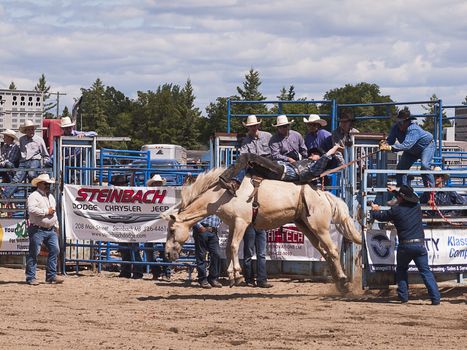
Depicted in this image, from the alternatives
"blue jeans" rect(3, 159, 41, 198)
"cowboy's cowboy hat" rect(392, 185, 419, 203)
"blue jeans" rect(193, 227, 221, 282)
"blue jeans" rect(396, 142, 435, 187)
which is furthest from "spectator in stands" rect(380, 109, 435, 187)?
"blue jeans" rect(3, 159, 41, 198)

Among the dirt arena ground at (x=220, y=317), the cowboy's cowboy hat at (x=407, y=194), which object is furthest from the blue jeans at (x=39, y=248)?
the cowboy's cowboy hat at (x=407, y=194)

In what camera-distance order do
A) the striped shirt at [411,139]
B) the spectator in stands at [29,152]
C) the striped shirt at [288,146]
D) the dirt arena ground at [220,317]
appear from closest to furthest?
the dirt arena ground at [220,317] < the striped shirt at [411,139] < the striped shirt at [288,146] < the spectator in stands at [29,152]

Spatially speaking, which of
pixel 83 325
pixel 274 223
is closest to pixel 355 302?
pixel 274 223

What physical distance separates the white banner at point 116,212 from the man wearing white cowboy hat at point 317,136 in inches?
95.7

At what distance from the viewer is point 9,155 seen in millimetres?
17719

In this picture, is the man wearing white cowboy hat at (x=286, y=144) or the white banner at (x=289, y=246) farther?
the white banner at (x=289, y=246)

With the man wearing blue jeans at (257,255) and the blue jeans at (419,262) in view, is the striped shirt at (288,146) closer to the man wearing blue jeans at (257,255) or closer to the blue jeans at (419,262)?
the man wearing blue jeans at (257,255)

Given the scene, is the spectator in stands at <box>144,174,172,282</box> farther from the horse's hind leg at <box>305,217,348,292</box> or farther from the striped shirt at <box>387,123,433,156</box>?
the striped shirt at <box>387,123,433,156</box>

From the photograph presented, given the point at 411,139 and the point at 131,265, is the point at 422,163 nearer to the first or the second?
the point at 411,139

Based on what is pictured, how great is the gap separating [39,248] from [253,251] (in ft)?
11.3

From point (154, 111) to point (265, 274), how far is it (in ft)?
219

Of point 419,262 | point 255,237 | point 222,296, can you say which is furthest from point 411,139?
point 222,296

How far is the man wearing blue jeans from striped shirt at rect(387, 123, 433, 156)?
2546 mm

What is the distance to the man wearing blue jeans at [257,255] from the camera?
15.1 meters
